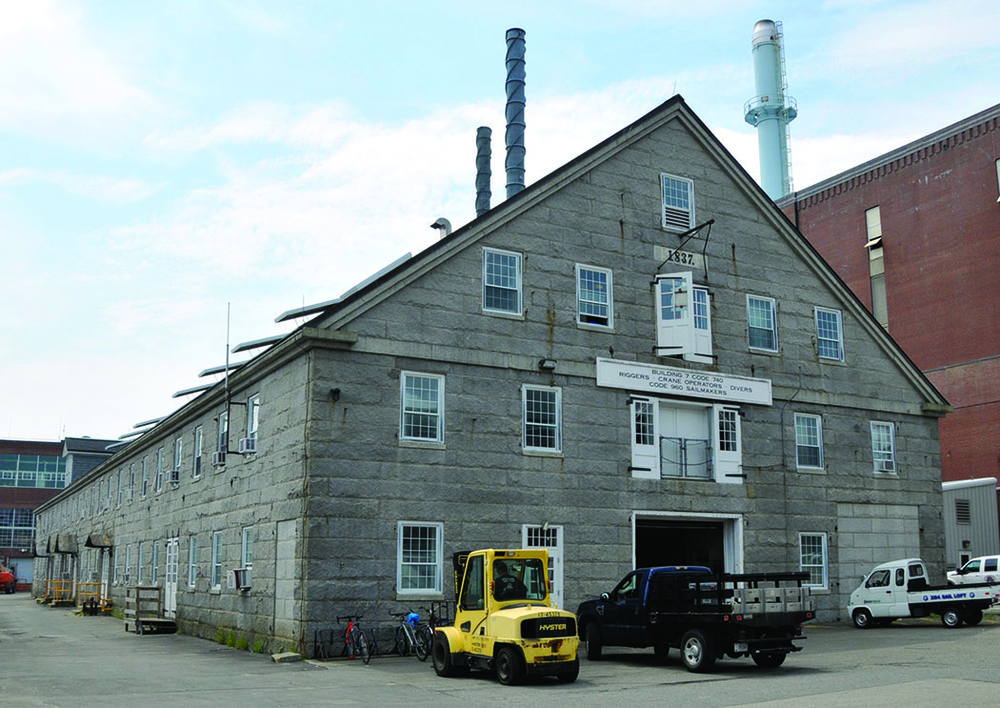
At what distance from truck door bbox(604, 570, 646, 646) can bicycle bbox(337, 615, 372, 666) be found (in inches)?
200

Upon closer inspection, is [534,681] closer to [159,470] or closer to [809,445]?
[809,445]

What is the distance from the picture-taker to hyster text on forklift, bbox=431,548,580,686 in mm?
16672

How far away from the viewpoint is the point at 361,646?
20672mm

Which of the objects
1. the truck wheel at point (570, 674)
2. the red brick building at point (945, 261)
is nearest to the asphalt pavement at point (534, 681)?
the truck wheel at point (570, 674)

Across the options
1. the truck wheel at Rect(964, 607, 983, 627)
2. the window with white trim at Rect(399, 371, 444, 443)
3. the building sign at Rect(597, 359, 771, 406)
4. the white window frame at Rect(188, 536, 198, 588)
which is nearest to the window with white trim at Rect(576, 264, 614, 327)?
the building sign at Rect(597, 359, 771, 406)

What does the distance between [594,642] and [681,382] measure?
340 inches

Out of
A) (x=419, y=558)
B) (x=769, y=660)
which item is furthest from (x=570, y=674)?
(x=419, y=558)

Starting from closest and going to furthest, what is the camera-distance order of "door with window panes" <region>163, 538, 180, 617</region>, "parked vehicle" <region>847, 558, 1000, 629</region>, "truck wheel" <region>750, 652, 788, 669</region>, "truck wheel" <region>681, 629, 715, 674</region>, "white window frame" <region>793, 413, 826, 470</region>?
"truck wheel" <region>681, 629, 715, 674</region> < "truck wheel" <region>750, 652, 788, 669</region> < "parked vehicle" <region>847, 558, 1000, 629</region> < "white window frame" <region>793, 413, 826, 470</region> < "door with window panes" <region>163, 538, 180, 617</region>

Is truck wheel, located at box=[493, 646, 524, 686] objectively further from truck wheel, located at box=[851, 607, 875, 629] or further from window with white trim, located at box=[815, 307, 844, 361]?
window with white trim, located at box=[815, 307, 844, 361]

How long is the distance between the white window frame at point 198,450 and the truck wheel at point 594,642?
48.4ft

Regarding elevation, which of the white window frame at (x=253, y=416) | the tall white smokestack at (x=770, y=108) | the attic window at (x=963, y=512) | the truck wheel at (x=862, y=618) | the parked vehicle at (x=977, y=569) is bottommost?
the truck wheel at (x=862, y=618)

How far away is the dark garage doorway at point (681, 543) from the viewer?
28328mm

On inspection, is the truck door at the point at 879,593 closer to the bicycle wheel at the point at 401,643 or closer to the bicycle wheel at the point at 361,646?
the bicycle wheel at the point at 401,643

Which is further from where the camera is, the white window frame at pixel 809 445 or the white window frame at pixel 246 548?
the white window frame at pixel 809 445
